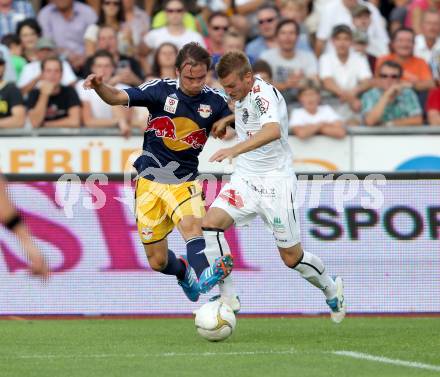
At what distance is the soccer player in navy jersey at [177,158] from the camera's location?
32.0ft

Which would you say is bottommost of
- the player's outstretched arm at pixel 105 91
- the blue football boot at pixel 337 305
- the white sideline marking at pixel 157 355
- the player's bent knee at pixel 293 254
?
the blue football boot at pixel 337 305

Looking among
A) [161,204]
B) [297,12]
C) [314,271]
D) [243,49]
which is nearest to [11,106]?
[243,49]

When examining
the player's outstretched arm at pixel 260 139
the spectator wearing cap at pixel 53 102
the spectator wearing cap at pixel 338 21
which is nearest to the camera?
the player's outstretched arm at pixel 260 139

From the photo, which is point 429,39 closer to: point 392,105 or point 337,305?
point 392,105

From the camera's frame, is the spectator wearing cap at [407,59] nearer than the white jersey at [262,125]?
No

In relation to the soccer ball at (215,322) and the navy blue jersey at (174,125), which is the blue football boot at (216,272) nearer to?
the soccer ball at (215,322)

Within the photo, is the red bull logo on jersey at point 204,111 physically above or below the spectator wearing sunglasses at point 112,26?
below

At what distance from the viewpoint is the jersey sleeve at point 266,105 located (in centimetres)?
927

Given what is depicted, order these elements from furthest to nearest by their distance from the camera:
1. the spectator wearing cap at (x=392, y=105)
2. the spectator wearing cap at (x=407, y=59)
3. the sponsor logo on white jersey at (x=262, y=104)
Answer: the spectator wearing cap at (x=407, y=59), the spectator wearing cap at (x=392, y=105), the sponsor logo on white jersey at (x=262, y=104)

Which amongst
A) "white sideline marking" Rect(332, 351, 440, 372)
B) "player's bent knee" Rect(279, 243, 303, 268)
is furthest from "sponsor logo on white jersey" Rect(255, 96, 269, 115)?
"white sideline marking" Rect(332, 351, 440, 372)

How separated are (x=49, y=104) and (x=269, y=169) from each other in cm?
519

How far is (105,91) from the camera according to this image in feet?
31.0

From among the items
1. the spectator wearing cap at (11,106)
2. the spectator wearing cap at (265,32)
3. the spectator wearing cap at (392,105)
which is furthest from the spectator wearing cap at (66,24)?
the spectator wearing cap at (392,105)

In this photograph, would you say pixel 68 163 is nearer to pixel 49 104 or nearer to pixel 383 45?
pixel 49 104
